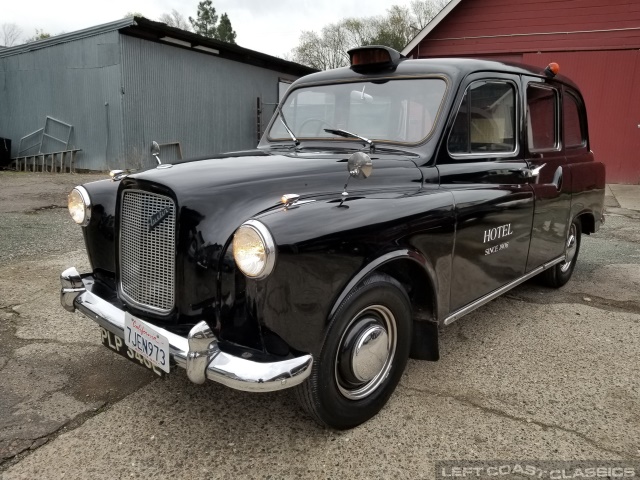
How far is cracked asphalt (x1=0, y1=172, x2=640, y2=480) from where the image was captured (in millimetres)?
2119

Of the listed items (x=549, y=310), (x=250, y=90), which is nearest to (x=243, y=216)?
(x=549, y=310)

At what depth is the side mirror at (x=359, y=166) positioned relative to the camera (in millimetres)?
2258

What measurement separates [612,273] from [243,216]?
4.39m

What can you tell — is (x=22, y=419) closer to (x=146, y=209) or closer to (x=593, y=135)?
(x=146, y=209)

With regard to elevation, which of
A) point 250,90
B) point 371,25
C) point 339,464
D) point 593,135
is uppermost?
point 371,25

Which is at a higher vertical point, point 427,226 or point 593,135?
point 593,135

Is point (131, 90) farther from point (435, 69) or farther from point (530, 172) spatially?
point (530, 172)

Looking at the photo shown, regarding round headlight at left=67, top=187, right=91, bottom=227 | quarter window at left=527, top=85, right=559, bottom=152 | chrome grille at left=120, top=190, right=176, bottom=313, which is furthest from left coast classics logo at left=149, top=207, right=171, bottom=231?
quarter window at left=527, top=85, right=559, bottom=152

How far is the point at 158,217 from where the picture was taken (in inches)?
85.5

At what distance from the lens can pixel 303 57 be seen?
1559 inches

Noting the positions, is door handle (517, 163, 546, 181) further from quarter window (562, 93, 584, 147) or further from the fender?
the fender

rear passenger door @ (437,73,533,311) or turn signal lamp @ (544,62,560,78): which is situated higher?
turn signal lamp @ (544,62,560,78)

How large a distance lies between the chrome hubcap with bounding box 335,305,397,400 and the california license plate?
729 millimetres

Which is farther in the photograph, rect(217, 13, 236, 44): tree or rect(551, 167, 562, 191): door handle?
rect(217, 13, 236, 44): tree
